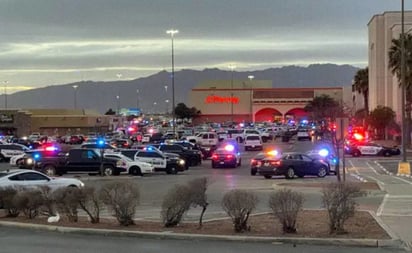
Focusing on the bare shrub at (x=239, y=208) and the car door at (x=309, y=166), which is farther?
the car door at (x=309, y=166)

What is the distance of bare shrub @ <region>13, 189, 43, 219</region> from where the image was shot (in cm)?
1870

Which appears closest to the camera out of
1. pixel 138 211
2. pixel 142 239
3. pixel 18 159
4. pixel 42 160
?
pixel 142 239

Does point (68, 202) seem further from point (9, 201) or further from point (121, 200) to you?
point (9, 201)

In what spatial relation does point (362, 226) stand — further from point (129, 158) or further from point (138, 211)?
point (129, 158)

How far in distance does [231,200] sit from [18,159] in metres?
37.0

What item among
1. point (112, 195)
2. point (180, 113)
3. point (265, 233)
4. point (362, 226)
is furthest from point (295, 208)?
point (180, 113)

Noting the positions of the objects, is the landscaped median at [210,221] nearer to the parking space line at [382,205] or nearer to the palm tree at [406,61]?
the parking space line at [382,205]

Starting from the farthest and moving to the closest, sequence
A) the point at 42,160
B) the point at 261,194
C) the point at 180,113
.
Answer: the point at 180,113 < the point at 42,160 < the point at 261,194

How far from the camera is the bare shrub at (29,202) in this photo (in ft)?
61.4

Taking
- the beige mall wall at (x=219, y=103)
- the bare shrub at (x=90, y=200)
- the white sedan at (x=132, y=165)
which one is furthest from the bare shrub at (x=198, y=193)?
the beige mall wall at (x=219, y=103)

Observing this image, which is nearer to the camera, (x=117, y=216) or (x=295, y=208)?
(x=295, y=208)

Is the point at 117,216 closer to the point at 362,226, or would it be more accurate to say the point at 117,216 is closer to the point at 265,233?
the point at 265,233

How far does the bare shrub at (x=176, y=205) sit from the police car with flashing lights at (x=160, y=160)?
28.9 m

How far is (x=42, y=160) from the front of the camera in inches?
1721
